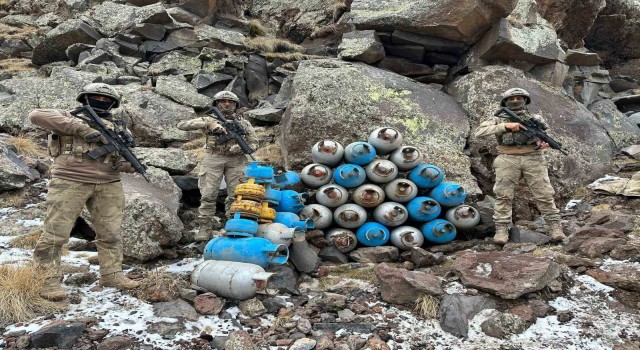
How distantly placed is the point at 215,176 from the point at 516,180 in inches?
191

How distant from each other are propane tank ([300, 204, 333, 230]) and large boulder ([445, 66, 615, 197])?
12.3ft

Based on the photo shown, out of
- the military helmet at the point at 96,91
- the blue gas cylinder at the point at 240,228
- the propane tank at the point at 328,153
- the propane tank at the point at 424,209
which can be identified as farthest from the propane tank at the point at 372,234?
the military helmet at the point at 96,91

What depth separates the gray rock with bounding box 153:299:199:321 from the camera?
448 cm

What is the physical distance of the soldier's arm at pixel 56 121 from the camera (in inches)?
185

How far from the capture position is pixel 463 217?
710 centimetres

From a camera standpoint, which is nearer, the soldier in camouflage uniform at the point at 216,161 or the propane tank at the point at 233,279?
the propane tank at the point at 233,279

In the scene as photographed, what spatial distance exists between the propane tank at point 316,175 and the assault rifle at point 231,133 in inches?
38.6

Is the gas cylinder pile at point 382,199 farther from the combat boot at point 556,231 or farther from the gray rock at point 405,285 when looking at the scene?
the gray rock at point 405,285

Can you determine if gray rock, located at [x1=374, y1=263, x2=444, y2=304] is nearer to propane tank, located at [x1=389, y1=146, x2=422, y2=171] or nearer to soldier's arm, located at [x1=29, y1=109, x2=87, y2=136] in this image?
propane tank, located at [x1=389, y1=146, x2=422, y2=171]

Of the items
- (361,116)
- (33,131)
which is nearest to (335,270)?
(361,116)

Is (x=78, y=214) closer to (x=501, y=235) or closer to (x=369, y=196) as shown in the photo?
(x=369, y=196)

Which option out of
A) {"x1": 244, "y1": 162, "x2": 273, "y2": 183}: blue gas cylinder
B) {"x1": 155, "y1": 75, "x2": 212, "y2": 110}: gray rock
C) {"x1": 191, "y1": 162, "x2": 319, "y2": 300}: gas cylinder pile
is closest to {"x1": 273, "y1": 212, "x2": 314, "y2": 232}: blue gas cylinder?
{"x1": 191, "y1": 162, "x2": 319, "y2": 300}: gas cylinder pile

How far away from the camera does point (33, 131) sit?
11125mm

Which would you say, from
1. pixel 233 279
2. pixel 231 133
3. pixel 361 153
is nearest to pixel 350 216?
pixel 361 153
